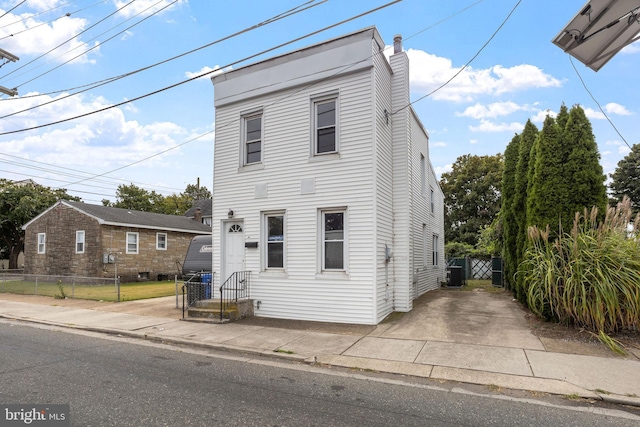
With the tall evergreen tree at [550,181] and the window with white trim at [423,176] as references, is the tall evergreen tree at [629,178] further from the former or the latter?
the tall evergreen tree at [550,181]

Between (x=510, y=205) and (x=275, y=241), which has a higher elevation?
(x=510, y=205)

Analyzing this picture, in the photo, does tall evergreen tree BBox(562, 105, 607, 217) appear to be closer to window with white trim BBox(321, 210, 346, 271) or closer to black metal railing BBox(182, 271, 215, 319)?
window with white trim BBox(321, 210, 346, 271)

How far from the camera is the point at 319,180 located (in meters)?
9.55

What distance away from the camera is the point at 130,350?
7.01m

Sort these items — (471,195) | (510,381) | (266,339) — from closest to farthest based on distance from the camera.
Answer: (510,381) < (266,339) < (471,195)

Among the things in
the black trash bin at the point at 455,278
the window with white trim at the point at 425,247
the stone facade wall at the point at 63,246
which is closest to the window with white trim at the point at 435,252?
the black trash bin at the point at 455,278

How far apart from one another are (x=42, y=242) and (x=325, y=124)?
77.4 feet

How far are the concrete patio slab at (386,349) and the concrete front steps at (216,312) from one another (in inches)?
141

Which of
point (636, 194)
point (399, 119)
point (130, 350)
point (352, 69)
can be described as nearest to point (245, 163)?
point (352, 69)

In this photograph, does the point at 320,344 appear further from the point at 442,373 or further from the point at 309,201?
the point at 309,201

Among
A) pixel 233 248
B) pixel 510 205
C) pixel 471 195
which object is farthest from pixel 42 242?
pixel 471 195

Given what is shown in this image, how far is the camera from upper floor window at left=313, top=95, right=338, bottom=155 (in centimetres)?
978

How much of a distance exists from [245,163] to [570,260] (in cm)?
835

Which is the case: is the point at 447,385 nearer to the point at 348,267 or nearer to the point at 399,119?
the point at 348,267
